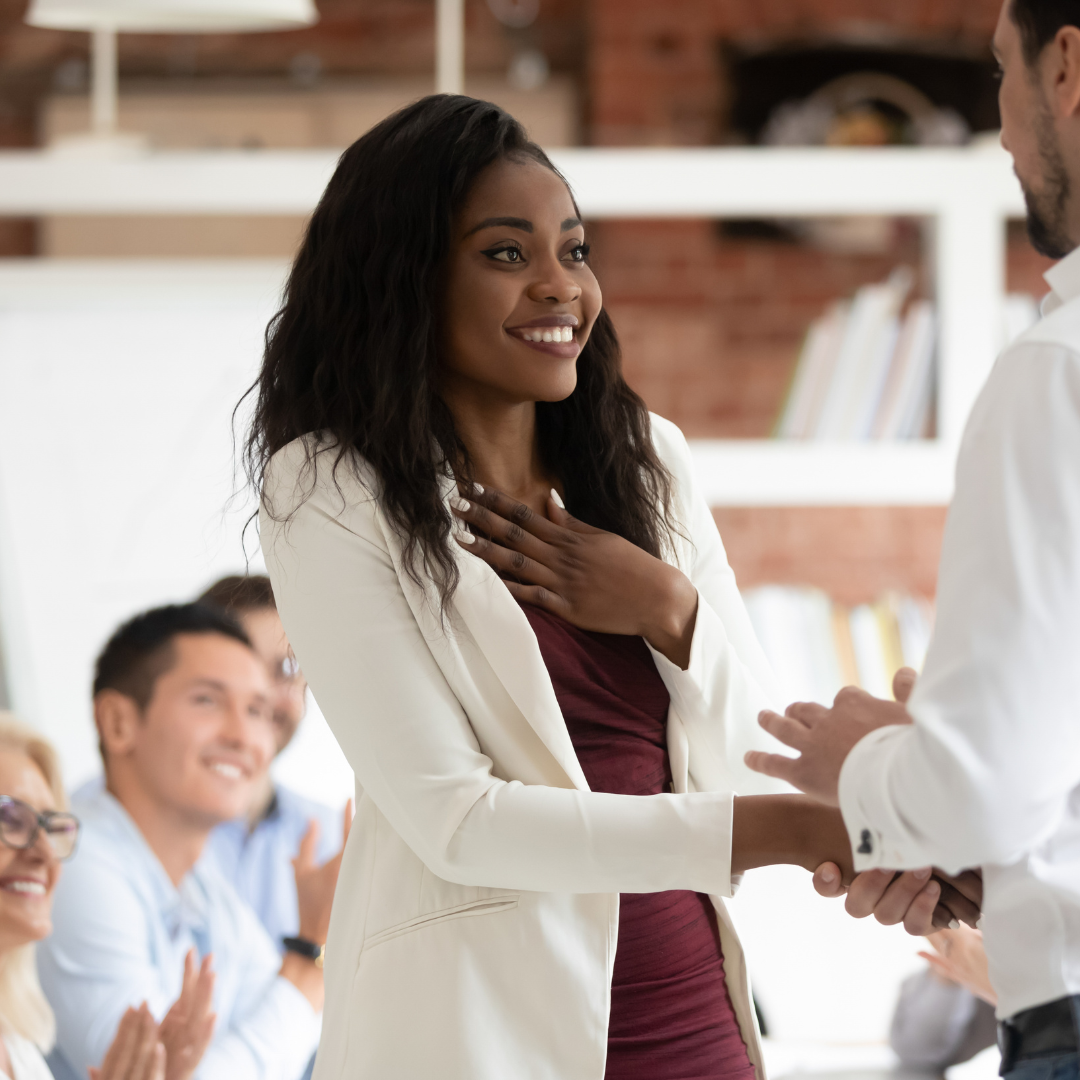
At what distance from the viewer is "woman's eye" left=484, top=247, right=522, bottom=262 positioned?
4.51 feet

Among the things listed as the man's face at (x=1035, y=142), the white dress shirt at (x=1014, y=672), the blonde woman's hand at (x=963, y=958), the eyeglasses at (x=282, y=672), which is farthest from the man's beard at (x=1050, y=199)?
the eyeglasses at (x=282, y=672)

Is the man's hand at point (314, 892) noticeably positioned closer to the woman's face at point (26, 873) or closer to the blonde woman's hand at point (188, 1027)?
the blonde woman's hand at point (188, 1027)

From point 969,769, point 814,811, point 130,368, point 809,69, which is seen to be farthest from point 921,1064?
point 809,69

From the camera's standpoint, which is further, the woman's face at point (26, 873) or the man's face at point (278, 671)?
the man's face at point (278, 671)

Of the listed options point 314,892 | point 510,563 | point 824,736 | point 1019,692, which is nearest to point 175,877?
point 314,892

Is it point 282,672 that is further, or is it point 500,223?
point 282,672

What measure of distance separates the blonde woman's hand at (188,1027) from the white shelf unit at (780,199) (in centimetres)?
145

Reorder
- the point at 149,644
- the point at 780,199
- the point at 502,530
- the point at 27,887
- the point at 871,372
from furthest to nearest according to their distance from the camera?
the point at 871,372, the point at 780,199, the point at 149,644, the point at 27,887, the point at 502,530

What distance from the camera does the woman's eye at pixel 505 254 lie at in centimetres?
138

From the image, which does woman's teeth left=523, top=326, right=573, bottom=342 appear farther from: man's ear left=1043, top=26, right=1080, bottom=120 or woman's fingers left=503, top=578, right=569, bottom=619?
man's ear left=1043, top=26, right=1080, bottom=120

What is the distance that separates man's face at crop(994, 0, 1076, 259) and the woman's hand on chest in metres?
0.48

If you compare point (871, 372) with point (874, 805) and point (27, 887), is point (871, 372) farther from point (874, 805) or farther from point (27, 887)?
point (874, 805)

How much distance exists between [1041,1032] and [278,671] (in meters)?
1.89

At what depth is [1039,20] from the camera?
42.1 inches
